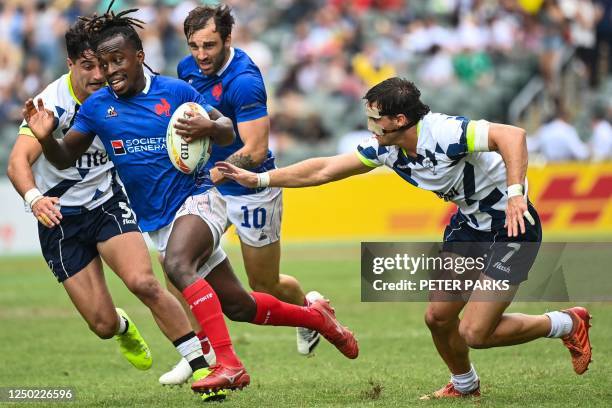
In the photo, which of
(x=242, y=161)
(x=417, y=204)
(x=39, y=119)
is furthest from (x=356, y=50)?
(x=39, y=119)

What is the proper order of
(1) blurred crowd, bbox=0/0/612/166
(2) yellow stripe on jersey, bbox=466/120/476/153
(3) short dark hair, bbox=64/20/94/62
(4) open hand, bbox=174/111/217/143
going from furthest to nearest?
(1) blurred crowd, bbox=0/0/612/166 < (3) short dark hair, bbox=64/20/94/62 < (4) open hand, bbox=174/111/217/143 < (2) yellow stripe on jersey, bbox=466/120/476/153

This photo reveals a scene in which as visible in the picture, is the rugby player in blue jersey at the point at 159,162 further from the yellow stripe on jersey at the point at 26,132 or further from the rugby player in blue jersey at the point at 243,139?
the rugby player in blue jersey at the point at 243,139

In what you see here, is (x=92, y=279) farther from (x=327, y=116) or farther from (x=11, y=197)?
(x=327, y=116)

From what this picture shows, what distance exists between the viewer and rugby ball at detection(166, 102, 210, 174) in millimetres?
7414

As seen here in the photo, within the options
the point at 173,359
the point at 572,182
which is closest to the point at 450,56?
the point at 572,182

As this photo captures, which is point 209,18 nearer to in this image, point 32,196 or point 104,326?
point 32,196

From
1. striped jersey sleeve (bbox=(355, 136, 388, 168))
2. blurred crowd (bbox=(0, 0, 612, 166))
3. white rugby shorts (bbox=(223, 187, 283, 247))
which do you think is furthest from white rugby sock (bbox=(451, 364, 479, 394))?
blurred crowd (bbox=(0, 0, 612, 166))

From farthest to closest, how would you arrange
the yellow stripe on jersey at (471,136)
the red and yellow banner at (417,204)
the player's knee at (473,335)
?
the red and yellow banner at (417,204)
the player's knee at (473,335)
the yellow stripe on jersey at (471,136)

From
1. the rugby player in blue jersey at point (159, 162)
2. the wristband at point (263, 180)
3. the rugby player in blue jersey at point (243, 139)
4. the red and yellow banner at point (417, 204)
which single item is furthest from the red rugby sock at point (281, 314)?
the red and yellow banner at point (417, 204)

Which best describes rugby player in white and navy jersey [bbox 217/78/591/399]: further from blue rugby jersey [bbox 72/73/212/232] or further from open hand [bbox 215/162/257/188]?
blue rugby jersey [bbox 72/73/212/232]

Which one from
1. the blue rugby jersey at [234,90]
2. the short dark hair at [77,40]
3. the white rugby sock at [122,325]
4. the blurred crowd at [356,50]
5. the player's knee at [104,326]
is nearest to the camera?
the short dark hair at [77,40]

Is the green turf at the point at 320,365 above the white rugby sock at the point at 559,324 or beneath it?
beneath

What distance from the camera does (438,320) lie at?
7.41 meters

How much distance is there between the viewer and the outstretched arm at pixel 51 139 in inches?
300
